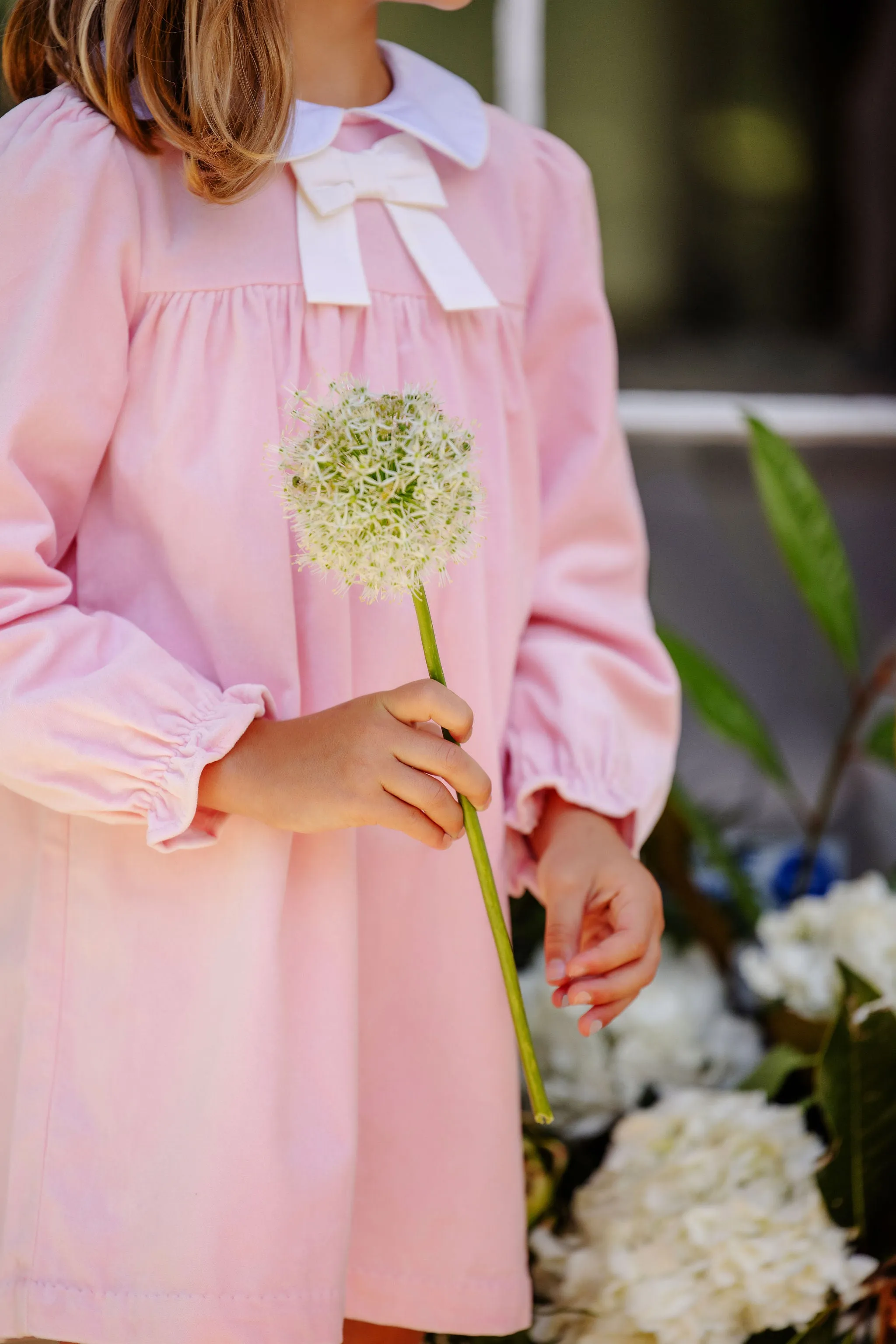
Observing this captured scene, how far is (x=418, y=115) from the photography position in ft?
3.32

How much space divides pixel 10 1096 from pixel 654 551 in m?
1.51

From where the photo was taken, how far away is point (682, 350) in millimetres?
2145

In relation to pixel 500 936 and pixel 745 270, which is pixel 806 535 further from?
pixel 500 936

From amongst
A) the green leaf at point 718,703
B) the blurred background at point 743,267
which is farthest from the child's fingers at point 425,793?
the blurred background at point 743,267

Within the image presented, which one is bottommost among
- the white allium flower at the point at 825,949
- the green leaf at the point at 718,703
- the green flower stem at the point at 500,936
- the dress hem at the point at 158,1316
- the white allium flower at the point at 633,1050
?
the white allium flower at the point at 633,1050

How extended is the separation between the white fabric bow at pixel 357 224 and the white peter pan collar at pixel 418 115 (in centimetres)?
2

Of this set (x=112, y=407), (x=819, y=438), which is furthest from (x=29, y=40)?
(x=819, y=438)

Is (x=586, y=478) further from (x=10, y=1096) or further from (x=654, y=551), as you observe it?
(x=654, y=551)

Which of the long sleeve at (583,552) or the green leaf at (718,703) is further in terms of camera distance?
the green leaf at (718,703)

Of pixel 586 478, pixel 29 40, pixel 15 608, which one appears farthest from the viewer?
pixel 586 478

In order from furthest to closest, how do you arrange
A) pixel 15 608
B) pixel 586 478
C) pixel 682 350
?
pixel 682 350 → pixel 586 478 → pixel 15 608

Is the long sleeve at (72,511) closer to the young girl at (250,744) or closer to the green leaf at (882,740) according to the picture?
the young girl at (250,744)

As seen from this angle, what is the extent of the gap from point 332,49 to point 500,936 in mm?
688

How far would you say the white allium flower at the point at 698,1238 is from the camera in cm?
114
